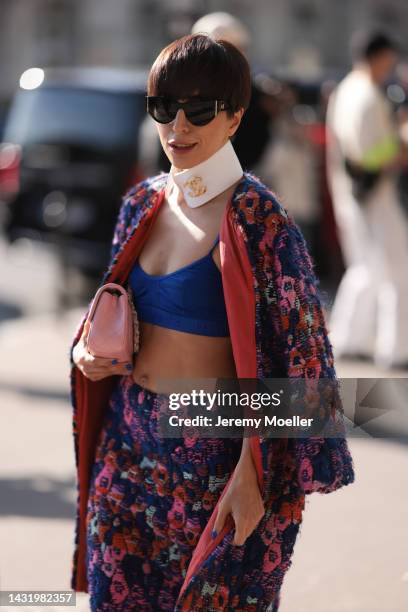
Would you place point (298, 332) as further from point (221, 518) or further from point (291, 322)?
point (221, 518)

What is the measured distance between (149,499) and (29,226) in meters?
7.72

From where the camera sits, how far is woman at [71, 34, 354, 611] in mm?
2479

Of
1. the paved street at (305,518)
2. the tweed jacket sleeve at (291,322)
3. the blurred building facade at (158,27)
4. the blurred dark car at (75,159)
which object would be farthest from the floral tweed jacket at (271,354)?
the blurred building facade at (158,27)

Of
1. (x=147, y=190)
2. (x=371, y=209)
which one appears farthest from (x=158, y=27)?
(x=147, y=190)

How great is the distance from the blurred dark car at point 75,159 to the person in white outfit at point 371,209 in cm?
267

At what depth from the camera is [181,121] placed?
2.54m

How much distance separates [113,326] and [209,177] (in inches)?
15.7

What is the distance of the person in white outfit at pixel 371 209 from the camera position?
6.66 meters

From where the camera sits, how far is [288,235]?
2.51 metres

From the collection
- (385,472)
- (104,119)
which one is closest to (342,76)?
(104,119)

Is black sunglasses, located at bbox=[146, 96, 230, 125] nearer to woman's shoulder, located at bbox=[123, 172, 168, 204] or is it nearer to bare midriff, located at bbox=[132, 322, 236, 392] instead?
woman's shoulder, located at bbox=[123, 172, 168, 204]

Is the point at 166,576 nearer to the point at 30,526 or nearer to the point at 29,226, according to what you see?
the point at 30,526

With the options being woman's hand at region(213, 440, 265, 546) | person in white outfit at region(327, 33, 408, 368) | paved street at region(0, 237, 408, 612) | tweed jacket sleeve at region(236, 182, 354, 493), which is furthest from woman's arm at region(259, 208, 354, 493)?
person in white outfit at region(327, 33, 408, 368)

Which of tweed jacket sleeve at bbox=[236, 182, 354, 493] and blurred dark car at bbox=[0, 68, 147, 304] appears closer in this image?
tweed jacket sleeve at bbox=[236, 182, 354, 493]
